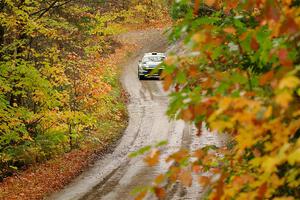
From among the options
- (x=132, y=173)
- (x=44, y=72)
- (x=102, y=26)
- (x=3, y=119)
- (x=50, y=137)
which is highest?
(x=102, y=26)

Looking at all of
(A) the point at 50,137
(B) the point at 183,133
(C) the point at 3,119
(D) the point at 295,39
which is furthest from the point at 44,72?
(D) the point at 295,39

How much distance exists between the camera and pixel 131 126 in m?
22.0

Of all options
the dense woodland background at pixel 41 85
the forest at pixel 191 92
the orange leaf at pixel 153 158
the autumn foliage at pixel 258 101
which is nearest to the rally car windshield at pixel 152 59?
the forest at pixel 191 92

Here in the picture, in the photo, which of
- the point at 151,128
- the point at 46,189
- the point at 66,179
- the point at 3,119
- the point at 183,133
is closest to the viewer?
the point at 3,119

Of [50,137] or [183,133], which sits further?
[183,133]

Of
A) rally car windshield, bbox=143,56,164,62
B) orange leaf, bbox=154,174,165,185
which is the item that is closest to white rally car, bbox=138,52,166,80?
rally car windshield, bbox=143,56,164,62

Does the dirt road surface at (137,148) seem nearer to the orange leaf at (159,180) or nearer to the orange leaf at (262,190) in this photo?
the orange leaf at (159,180)

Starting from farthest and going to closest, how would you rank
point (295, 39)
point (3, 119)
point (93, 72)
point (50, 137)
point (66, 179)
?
1. point (93, 72)
2. point (50, 137)
3. point (66, 179)
4. point (3, 119)
5. point (295, 39)

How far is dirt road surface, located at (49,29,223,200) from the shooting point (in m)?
13.0

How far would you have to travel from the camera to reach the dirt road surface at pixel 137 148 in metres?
13.0

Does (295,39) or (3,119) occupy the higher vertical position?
(295,39)

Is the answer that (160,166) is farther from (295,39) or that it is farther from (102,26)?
(295,39)

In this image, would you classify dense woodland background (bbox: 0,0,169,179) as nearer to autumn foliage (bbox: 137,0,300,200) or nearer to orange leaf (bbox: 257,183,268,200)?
autumn foliage (bbox: 137,0,300,200)

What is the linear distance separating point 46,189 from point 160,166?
4.02 m
